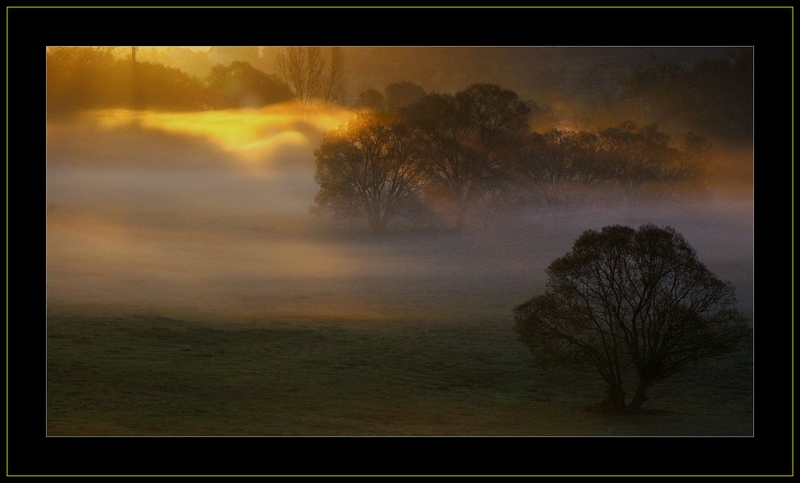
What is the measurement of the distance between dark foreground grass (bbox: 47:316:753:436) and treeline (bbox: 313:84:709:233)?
2129mm

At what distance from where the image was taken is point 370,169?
15188mm

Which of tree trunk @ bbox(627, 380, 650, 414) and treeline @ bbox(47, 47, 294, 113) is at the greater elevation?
treeline @ bbox(47, 47, 294, 113)

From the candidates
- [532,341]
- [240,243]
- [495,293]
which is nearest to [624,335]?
[532,341]

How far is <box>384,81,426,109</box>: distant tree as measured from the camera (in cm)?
1437

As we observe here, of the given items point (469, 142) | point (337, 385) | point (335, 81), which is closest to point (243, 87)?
point (335, 81)

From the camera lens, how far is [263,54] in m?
14.0

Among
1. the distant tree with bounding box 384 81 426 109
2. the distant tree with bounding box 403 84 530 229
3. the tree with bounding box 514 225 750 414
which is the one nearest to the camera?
the tree with bounding box 514 225 750 414

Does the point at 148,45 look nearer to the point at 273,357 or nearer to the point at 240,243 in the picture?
the point at 240,243

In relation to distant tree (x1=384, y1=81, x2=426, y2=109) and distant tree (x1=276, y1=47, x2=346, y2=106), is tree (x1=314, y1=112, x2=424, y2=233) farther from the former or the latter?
distant tree (x1=276, y1=47, x2=346, y2=106)

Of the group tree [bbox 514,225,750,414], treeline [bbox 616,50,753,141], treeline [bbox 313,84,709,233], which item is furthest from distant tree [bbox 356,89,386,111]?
tree [bbox 514,225,750,414]

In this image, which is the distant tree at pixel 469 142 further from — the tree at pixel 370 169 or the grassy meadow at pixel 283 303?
the grassy meadow at pixel 283 303

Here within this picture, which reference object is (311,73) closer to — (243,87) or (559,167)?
(243,87)

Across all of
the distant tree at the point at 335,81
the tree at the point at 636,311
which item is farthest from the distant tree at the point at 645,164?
the distant tree at the point at 335,81
